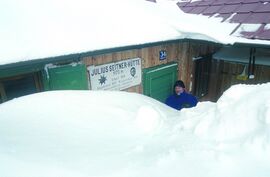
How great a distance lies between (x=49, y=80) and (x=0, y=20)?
1030 mm

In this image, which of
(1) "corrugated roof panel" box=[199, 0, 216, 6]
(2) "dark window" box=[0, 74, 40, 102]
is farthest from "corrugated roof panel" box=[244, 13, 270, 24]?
(2) "dark window" box=[0, 74, 40, 102]

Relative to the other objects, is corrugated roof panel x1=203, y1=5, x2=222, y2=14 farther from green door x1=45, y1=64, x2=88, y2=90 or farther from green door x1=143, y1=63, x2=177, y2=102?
green door x1=45, y1=64, x2=88, y2=90

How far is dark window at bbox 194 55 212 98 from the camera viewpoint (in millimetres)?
7013

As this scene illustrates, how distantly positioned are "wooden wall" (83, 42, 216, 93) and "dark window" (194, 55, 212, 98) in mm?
211

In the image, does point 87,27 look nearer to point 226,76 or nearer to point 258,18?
point 258,18

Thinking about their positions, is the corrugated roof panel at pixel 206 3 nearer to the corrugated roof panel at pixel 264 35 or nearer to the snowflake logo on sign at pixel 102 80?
the corrugated roof panel at pixel 264 35

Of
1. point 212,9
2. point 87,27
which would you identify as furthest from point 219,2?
point 87,27

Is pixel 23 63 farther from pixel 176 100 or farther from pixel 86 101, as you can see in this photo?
pixel 176 100

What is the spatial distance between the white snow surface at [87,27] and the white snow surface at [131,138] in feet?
2.59

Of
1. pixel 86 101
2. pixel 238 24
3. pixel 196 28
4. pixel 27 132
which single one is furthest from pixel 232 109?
pixel 238 24

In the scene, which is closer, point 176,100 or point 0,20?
point 0,20

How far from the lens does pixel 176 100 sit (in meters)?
5.34

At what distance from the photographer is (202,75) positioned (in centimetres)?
712

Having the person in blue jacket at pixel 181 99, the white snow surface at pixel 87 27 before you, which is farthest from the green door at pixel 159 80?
the white snow surface at pixel 87 27
